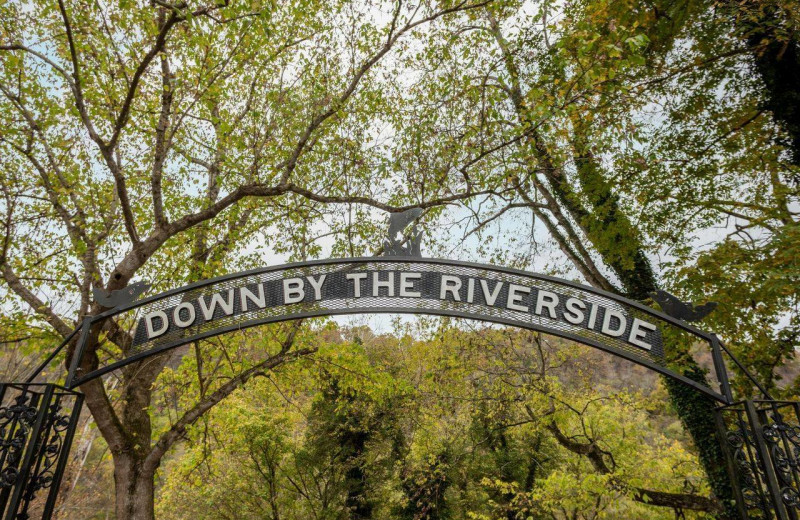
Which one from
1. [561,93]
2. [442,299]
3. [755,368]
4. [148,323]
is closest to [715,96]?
[561,93]

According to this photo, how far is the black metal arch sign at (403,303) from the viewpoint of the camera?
3709 mm

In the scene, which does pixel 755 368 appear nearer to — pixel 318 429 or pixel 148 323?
pixel 148 323

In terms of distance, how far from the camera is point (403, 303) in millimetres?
4016

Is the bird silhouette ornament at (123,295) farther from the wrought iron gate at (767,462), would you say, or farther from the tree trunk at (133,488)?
the wrought iron gate at (767,462)

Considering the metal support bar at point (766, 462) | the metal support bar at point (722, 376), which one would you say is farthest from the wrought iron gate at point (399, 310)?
the metal support bar at point (766, 462)

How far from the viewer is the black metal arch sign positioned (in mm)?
3709

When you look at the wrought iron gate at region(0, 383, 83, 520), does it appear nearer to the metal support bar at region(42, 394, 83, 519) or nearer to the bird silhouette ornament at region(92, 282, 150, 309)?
the metal support bar at region(42, 394, 83, 519)

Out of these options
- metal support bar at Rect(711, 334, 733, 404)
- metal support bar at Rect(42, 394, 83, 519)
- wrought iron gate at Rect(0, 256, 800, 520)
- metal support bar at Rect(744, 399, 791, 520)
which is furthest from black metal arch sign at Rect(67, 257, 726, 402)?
metal support bar at Rect(744, 399, 791, 520)

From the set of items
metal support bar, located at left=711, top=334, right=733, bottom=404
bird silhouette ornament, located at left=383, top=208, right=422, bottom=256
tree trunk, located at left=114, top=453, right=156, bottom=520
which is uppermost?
bird silhouette ornament, located at left=383, top=208, right=422, bottom=256

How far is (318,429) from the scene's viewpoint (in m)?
14.4

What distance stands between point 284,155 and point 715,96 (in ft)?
25.7

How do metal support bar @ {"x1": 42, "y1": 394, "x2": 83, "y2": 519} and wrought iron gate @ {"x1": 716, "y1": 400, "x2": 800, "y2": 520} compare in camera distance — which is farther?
metal support bar @ {"x1": 42, "y1": 394, "x2": 83, "y2": 519}

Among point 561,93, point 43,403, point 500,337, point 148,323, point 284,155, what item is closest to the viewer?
point 43,403

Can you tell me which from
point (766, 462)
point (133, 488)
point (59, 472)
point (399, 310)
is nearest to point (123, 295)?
point (59, 472)
